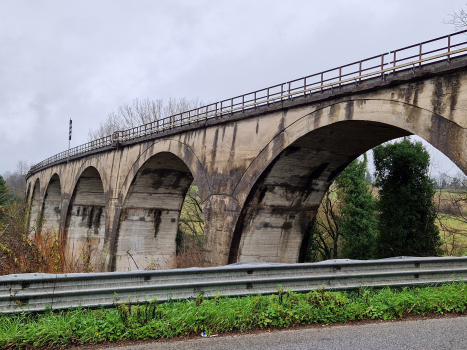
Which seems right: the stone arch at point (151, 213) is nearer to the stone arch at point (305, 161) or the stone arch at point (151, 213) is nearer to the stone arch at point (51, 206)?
the stone arch at point (305, 161)

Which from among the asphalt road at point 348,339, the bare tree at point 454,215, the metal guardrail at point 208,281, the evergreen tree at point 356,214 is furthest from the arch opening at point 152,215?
the asphalt road at point 348,339

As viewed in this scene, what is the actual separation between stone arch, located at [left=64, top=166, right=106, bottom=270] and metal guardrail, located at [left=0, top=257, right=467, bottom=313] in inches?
1073

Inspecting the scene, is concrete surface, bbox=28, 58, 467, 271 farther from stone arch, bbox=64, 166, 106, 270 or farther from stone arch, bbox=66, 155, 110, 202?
stone arch, bbox=64, 166, 106, 270

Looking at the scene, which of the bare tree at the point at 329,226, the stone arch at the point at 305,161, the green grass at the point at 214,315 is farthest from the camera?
the bare tree at the point at 329,226

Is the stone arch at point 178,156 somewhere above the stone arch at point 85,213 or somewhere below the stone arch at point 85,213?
above

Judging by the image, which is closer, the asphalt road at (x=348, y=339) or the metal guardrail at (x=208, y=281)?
the asphalt road at (x=348, y=339)

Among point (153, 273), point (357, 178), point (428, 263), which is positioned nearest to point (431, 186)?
point (357, 178)

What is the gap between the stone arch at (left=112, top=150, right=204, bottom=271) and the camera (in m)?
22.3

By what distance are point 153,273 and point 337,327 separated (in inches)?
83.5

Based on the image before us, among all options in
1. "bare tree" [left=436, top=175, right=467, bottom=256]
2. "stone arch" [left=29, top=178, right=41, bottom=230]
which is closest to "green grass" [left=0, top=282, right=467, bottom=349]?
"bare tree" [left=436, top=175, right=467, bottom=256]

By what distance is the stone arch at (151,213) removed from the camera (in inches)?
877

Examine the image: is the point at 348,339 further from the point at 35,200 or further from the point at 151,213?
the point at 35,200

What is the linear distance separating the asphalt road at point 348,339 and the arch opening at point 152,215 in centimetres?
1768

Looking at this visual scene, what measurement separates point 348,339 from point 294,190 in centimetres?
1103
